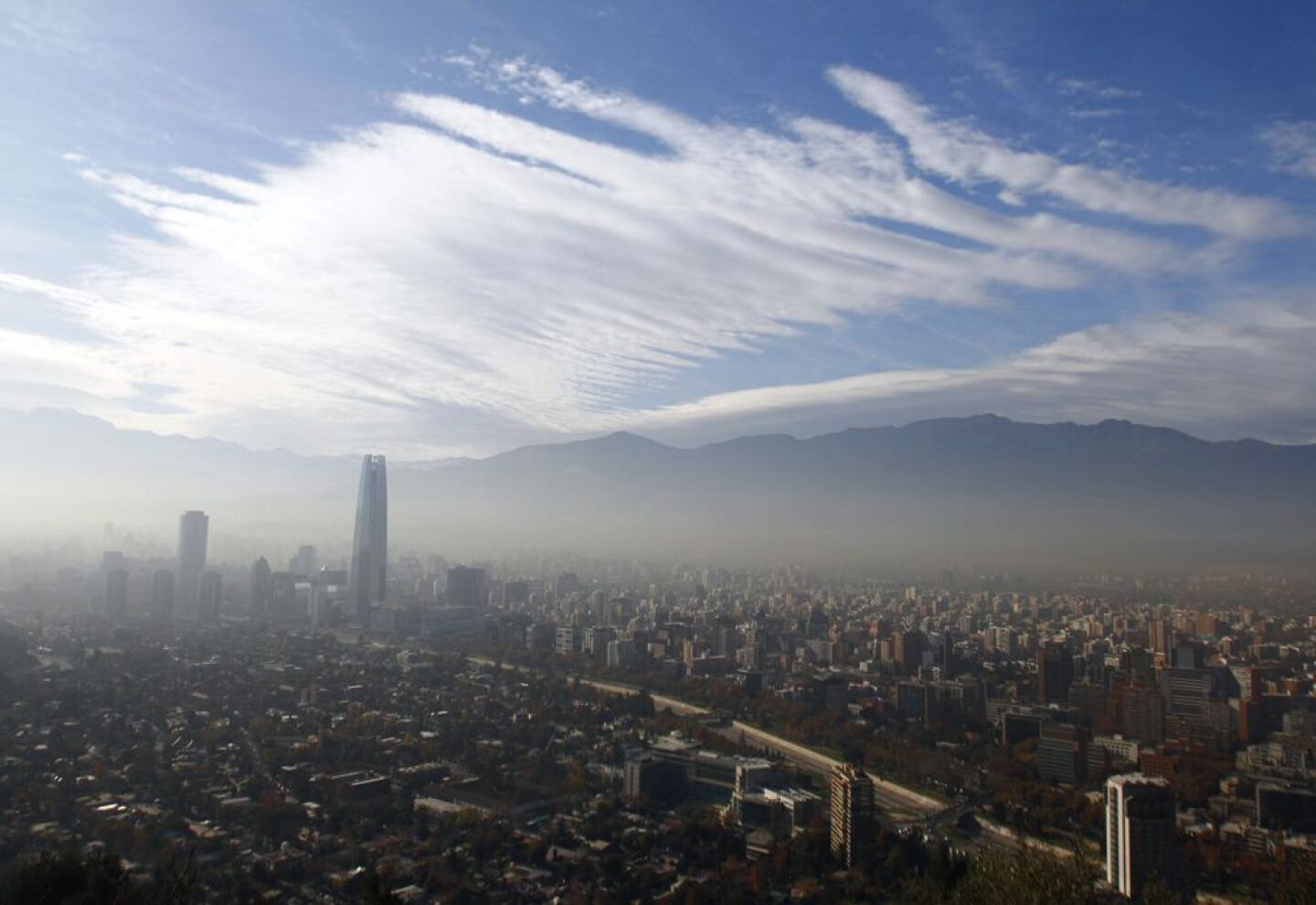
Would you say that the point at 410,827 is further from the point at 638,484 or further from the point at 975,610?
the point at 638,484

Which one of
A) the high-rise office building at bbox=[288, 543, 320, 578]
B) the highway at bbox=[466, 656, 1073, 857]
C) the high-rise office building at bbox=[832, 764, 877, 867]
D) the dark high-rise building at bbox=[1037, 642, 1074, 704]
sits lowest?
the highway at bbox=[466, 656, 1073, 857]

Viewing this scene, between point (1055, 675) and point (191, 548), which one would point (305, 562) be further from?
point (1055, 675)

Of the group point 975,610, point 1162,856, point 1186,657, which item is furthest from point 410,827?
point 975,610

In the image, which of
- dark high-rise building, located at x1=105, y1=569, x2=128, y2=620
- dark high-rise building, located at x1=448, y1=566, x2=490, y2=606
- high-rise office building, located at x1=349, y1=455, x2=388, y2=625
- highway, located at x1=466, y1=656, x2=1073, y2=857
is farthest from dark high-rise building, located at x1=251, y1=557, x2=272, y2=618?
highway, located at x1=466, y1=656, x2=1073, y2=857

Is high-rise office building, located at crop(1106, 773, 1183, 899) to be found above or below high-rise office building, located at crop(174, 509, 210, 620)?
below

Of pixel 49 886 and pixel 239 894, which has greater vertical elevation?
pixel 49 886

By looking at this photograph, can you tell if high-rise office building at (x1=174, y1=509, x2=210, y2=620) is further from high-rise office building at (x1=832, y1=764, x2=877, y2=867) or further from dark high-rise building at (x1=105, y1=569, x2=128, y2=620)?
high-rise office building at (x1=832, y1=764, x2=877, y2=867)

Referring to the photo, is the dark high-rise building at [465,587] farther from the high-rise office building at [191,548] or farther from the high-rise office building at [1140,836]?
the high-rise office building at [1140,836]
